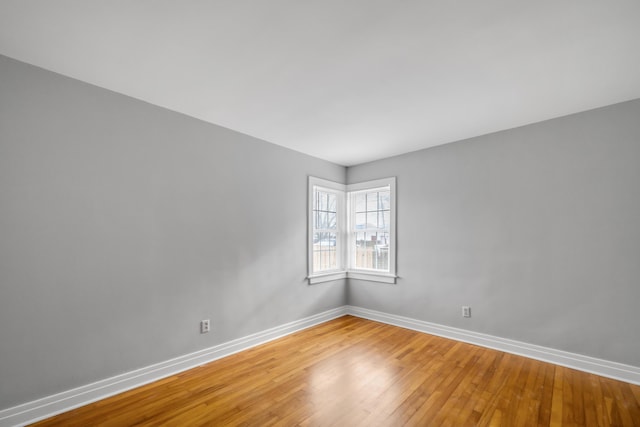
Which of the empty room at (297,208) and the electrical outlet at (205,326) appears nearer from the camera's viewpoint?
the empty room at (297,208)

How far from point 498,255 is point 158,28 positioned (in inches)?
150

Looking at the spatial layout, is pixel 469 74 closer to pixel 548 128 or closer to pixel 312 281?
pixel 548 128

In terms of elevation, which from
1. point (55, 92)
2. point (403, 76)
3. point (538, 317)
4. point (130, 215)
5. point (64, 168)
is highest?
point (403, 76)

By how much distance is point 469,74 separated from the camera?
222cm

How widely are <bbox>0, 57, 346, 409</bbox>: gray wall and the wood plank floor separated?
40cm

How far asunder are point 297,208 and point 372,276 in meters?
1.61

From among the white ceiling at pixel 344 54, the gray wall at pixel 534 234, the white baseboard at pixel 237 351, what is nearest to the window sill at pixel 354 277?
the gray wall at pixel 534 234

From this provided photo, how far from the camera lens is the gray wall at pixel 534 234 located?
8.69ft

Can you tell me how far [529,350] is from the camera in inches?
120

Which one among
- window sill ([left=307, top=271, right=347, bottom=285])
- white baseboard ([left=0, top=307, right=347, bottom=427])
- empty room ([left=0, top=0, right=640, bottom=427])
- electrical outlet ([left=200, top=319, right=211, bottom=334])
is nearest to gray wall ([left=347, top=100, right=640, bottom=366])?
empty room ([left=0, top=0, right=640, bottom=427])

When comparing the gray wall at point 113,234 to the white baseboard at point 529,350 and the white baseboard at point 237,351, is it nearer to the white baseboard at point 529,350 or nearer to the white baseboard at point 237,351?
the white baseboard at point 237,351

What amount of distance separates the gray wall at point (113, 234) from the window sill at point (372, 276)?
164cm

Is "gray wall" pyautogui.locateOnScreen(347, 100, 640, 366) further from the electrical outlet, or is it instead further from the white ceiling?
the electrical outlet

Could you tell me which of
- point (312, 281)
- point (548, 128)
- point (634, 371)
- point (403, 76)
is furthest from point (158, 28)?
point (634, 371)
